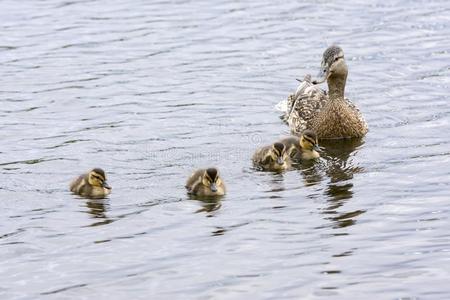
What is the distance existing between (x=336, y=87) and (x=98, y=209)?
11.4ft

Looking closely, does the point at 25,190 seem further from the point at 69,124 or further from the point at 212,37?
the point at 212,37

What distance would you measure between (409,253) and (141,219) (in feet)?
6.59

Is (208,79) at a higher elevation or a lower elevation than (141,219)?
higher

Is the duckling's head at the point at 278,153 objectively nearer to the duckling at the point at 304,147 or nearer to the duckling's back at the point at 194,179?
the duckling at the point at 304,147

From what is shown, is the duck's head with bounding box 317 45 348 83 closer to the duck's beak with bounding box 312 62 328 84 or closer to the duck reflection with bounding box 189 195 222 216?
the duck's beak with bounding box 312 62 328 84

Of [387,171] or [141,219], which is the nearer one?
[141,219]

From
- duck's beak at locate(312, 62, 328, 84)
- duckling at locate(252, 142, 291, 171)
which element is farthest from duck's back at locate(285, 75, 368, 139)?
duckling at locate(252, 142, 291, 171)

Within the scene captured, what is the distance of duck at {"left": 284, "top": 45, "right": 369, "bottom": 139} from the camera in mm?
11609

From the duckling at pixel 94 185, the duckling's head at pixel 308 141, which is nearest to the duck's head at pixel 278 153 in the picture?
the duckling's head at pixel 308 141

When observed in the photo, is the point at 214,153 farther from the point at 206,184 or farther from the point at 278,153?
the point at 206,184

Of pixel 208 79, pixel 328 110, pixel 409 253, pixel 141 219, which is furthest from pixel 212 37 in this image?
pixel 409 253

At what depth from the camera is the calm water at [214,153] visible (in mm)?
7805

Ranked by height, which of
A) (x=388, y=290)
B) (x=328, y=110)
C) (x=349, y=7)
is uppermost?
(x=349, y=7)

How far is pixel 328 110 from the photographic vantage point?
38.9ft
